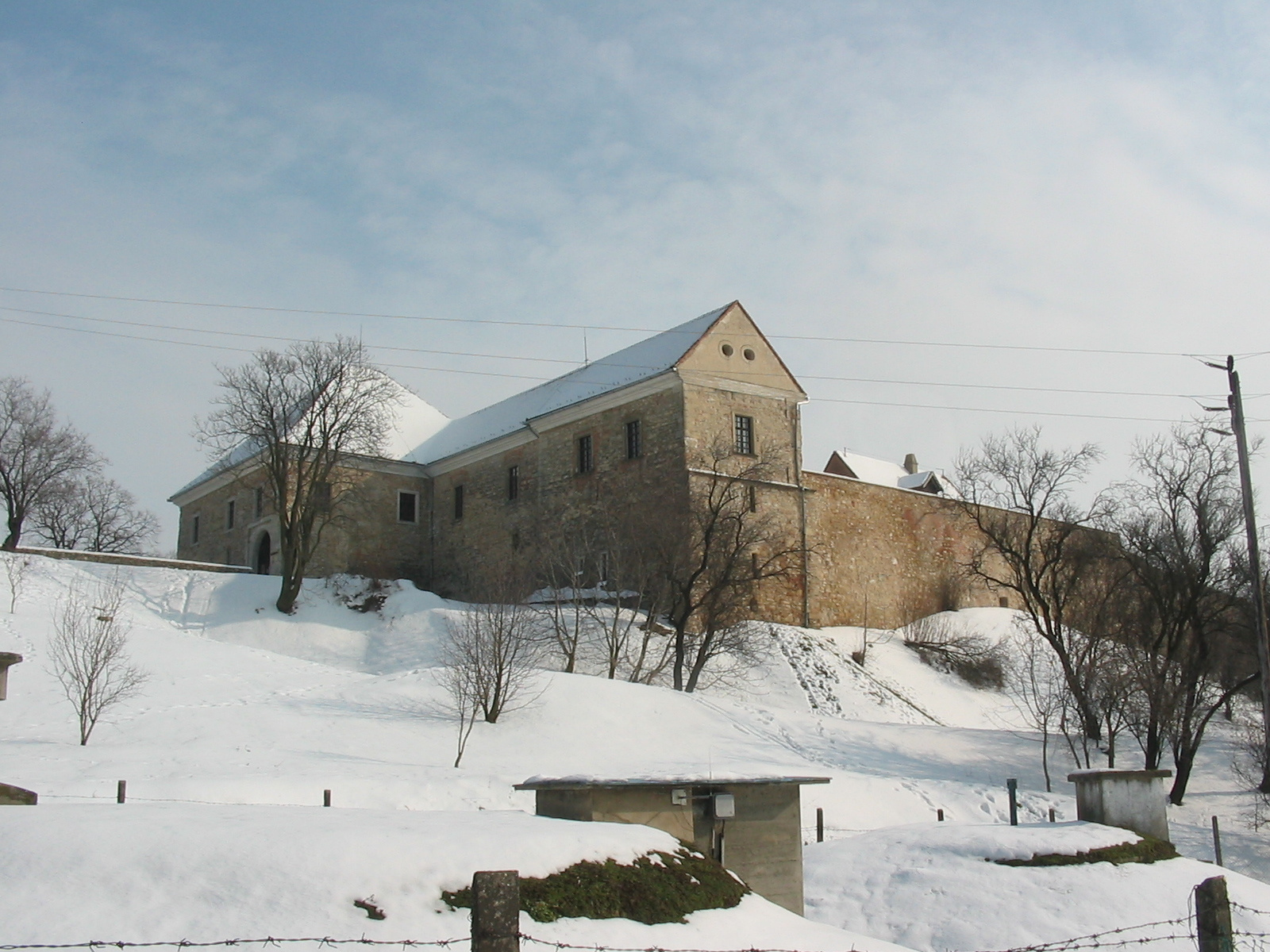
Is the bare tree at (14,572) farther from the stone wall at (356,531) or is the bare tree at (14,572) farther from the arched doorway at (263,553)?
the arched doorway at (263,553)

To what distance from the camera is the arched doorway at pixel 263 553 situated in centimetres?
4440

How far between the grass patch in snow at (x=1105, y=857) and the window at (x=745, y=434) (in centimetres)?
2495

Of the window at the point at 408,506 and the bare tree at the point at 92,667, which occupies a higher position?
the window at the point at 408,506

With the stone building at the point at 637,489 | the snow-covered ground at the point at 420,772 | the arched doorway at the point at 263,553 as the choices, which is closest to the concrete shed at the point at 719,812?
the snow-covered ground at the point at 420,772

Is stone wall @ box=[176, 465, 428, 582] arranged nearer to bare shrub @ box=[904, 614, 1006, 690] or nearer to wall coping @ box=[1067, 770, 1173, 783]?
bare shrub @ box=[904, 614, 1006, 690]

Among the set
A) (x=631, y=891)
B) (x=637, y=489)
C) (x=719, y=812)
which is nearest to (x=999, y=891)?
(x=719, y=812)

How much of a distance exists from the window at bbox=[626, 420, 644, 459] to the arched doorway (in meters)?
14.9

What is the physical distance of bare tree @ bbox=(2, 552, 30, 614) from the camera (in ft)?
103

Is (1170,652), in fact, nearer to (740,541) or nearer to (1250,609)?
(1250,609)

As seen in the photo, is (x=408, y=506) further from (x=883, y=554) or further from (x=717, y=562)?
(x=883, y=554)

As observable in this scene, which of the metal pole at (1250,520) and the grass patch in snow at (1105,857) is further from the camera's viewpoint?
the metal pole at (1250,520)

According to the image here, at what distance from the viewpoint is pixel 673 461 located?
3606 cm

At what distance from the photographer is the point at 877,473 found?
219 ft

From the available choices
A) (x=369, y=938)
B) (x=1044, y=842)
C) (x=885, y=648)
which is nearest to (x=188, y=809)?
(x=369, y=938)
